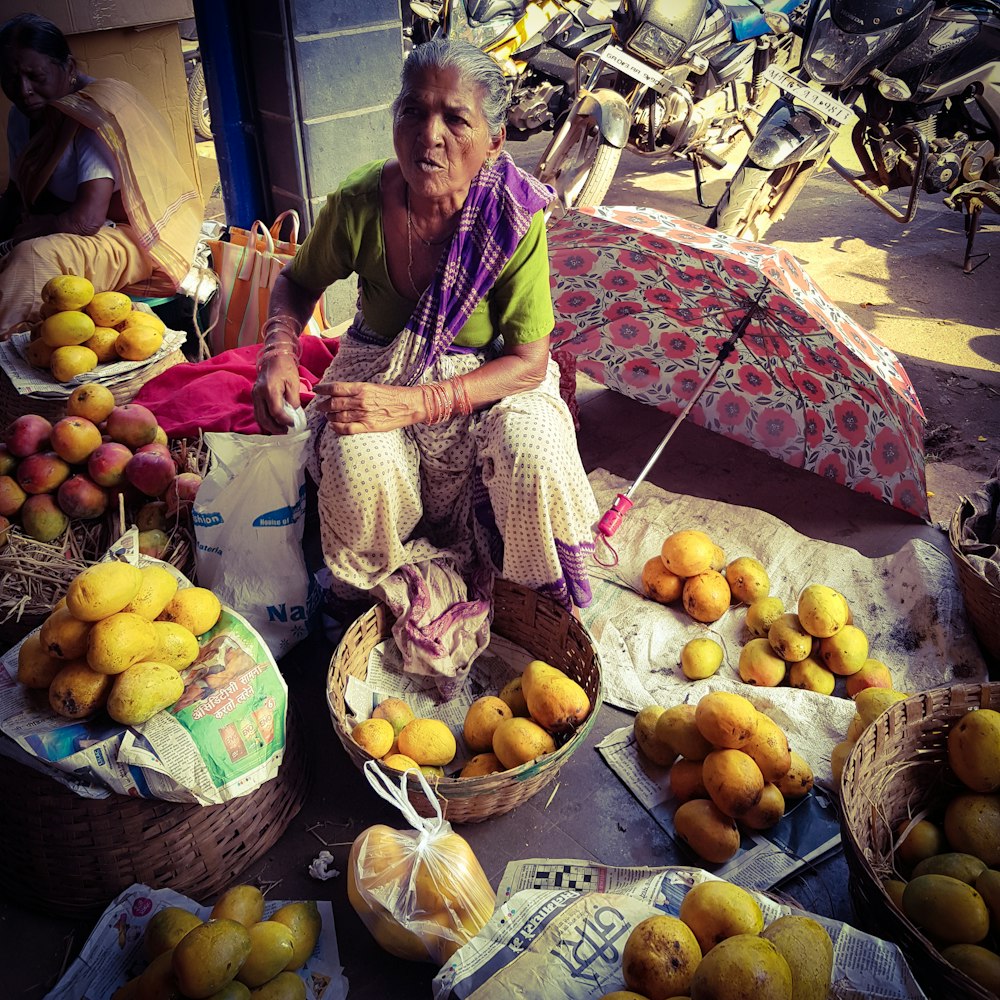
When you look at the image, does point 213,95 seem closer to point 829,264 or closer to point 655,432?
point 655,432

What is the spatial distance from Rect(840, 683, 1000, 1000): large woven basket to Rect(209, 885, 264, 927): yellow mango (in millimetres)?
1148

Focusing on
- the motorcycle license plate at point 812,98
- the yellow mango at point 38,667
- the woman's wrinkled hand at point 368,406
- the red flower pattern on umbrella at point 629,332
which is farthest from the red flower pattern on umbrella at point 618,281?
the motorcycle license plate at point 812,98

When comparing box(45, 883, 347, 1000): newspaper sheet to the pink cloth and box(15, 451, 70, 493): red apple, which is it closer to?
box(15, 451, 70, 493): red apple

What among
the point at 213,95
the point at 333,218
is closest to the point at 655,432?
the point at 333,218

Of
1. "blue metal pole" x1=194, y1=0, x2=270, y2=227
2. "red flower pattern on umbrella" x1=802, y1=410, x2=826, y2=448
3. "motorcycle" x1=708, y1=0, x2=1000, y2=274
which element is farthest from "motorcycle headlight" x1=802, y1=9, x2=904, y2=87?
"blue metal pole" x1=194, y1=0, x2=270, y2=227

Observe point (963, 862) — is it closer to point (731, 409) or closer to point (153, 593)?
point (153, 593)

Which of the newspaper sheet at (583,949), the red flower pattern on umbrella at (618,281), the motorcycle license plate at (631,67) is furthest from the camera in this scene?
the motorcycle license plate at (631,67)

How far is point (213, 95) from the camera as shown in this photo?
3967 mm

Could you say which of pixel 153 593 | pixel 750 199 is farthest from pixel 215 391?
pixel 750 199

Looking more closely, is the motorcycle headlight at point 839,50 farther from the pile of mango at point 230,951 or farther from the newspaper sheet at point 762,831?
the pile of mango at point 230,951

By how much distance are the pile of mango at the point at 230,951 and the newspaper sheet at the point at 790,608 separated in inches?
42.8

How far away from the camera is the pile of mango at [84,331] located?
9.41ft

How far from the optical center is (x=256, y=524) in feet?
7.43

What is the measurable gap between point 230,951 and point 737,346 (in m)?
2.42
